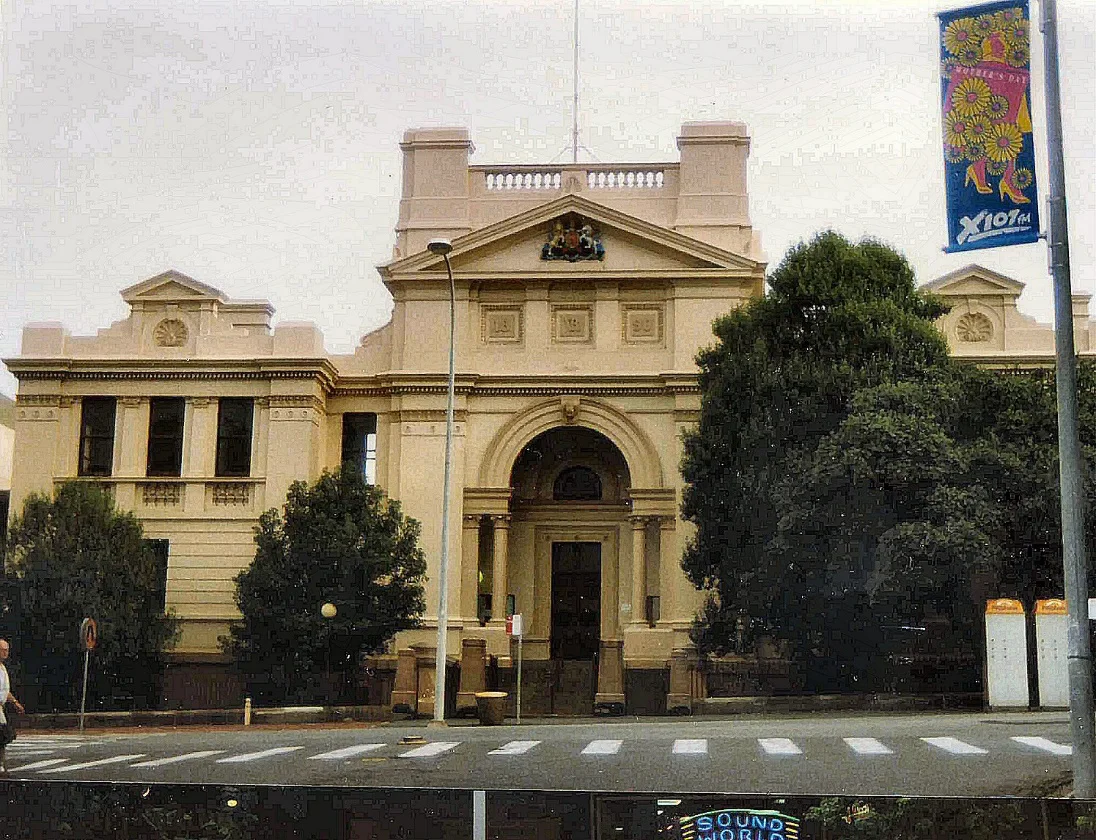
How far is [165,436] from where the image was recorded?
16.4 meters

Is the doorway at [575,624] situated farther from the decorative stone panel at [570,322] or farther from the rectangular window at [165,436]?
the rectangular window at [165,436]

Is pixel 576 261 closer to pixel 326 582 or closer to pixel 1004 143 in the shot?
pixel 326 582

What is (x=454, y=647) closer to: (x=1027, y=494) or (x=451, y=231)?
(x=451, y=231)

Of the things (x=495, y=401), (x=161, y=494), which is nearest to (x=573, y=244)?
(x=495, y=401)

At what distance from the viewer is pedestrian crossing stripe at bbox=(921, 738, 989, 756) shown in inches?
377

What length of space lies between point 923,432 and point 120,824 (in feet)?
25.6

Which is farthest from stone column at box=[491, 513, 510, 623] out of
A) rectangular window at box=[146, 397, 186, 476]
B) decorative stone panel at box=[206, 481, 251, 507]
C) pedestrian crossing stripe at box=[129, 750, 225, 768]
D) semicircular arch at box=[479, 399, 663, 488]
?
pedestrian crossing stripe at box=[129, 750, 225, 768]

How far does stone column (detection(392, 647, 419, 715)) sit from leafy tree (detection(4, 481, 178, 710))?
268 centimetres

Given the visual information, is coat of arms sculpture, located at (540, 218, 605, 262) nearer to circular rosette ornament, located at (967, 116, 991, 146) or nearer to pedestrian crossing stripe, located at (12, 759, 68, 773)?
circular rosette ornament, located at (967, 116, 991, 146)

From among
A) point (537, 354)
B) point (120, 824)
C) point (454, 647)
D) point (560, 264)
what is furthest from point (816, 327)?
point (120, 824)

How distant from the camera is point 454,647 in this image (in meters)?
18.9

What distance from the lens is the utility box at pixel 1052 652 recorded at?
407 inches

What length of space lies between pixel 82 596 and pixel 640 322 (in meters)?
8.59

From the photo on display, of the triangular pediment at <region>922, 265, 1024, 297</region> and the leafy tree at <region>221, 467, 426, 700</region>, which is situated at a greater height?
the triangular pediment at <region>922, 265, 1024, 297</region>
